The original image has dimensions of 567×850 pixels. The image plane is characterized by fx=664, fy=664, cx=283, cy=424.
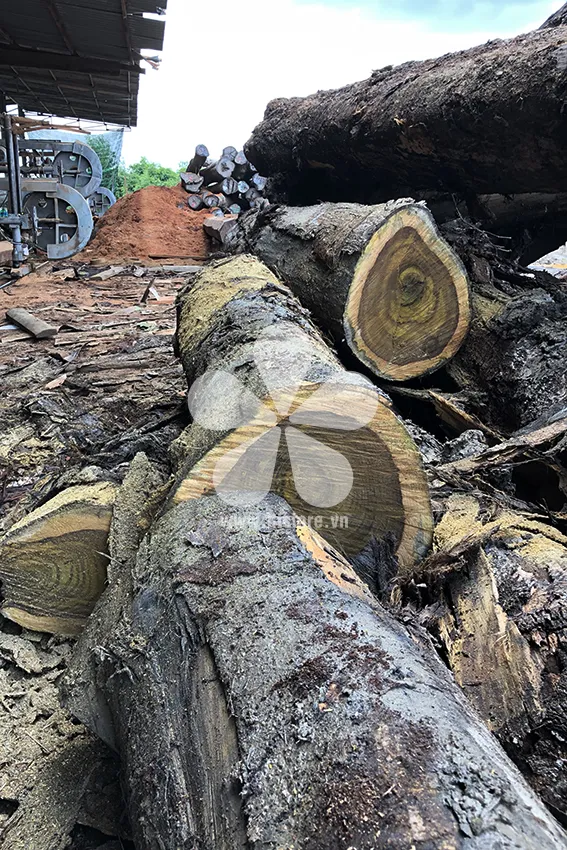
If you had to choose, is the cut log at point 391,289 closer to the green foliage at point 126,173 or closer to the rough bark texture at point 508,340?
the rough bark texture at point 508,340

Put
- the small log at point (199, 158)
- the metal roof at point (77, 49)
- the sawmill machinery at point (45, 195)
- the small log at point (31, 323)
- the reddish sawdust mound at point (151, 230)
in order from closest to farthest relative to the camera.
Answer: the small log at point (31, 323) → the metal roof at point (77, 49) → the sawmill machinery at point (45, 195) → the reddish sawdust mound at point (151, 230) → the small log at point (199, 158)

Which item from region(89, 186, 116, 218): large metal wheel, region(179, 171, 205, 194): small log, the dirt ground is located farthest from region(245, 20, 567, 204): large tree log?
region(89, 186, 116, 218): large metal wheel

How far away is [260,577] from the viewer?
5.46ft

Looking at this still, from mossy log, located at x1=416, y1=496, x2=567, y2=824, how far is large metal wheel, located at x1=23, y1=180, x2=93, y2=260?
1047cm

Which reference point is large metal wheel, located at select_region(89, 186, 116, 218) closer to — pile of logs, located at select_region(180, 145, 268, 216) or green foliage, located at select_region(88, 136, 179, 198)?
pile of logs, located at select_region(180, 145, 268, 216)

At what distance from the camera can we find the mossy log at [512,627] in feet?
5.25

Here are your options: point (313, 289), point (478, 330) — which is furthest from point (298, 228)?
point (478, 330)

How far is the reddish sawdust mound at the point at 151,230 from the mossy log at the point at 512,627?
392 inches

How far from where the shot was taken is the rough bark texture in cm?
329

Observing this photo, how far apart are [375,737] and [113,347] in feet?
15.0

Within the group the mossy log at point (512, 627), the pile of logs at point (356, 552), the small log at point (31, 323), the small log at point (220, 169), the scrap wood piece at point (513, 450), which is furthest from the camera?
the small log at point (220, 169)

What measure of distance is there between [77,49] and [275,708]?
1155cm

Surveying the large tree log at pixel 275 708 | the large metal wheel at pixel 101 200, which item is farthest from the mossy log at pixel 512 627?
the large metal wheel at pixel 101 200

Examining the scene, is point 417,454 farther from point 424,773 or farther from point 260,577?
point 424,773
